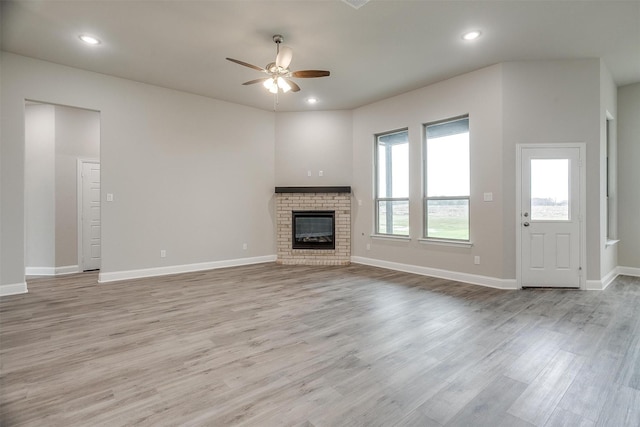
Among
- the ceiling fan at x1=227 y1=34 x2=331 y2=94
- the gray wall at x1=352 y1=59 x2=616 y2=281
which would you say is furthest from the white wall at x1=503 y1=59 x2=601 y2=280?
the ceiling fan at x1=227 y1=34 x2=331 y2=94

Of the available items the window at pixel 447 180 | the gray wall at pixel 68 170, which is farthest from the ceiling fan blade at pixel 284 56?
the gray wall at pixel 68 170

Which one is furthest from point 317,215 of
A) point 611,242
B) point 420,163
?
point 611,242

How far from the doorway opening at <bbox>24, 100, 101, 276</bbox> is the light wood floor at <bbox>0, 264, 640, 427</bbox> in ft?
6.11

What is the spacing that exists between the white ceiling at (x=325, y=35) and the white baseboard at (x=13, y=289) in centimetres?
312

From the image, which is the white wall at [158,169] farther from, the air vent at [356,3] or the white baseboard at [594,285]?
the white baseboard at [594,285]

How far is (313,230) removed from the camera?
6.67 m

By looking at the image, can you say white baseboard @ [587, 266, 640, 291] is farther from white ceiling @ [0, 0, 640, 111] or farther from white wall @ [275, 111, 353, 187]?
white wall @ [275, 111, 353, 187]

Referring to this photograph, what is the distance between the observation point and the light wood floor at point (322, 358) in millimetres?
1747

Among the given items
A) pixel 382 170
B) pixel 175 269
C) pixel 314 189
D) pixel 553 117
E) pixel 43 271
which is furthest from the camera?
pixel 314 189

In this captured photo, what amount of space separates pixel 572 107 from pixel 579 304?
2637mm

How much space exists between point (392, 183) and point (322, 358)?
14.0 feet

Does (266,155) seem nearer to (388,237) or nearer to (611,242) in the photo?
(388,237)

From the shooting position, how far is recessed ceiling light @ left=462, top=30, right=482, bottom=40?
3.59 meters

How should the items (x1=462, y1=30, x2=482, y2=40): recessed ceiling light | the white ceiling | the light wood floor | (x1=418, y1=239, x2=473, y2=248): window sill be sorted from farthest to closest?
(x1=418, y1=239, x2=473, y2=248): window sill → (x1=462, y1=30, x2=482, y2=40): recessed ceiling light → the white ceiling → the light wood floor
